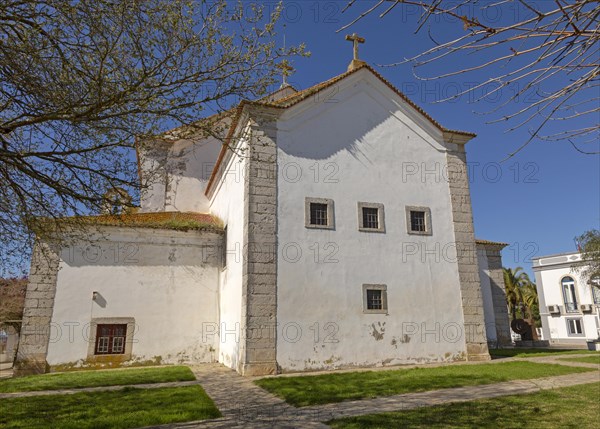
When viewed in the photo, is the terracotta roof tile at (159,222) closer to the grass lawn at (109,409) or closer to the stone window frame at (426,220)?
the grass lawn at (109,409)

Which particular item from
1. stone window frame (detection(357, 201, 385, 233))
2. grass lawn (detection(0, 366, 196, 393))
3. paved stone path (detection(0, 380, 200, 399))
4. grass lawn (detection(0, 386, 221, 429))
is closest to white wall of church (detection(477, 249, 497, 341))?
stone window frame (detection(357, 201, 385, 233))

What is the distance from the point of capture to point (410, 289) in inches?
499

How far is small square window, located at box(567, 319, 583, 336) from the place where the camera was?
3656 centimetres

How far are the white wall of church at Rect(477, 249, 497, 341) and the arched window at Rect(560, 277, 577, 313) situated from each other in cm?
2518

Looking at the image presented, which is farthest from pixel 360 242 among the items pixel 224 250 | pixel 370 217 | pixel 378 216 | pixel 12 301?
pixel 12 301

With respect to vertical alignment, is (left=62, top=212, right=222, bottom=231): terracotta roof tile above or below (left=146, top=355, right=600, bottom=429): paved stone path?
above

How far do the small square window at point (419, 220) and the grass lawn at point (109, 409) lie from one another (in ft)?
27.4

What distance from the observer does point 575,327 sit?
122 ft

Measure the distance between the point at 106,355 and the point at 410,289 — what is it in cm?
997

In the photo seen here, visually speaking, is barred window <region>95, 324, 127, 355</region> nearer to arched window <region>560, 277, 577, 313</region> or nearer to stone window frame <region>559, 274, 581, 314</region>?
stone window frame <region>559, 274, 581, 314</region>

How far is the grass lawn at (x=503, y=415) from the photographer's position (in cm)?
550

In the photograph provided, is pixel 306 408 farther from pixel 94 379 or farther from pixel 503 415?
pixel 94 379

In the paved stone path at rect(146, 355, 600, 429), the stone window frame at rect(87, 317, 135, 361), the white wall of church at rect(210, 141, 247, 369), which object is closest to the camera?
the paved stone path at rect(146, 355, 600, 429)

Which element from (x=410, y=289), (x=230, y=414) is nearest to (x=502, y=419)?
(x=230, y=414)
